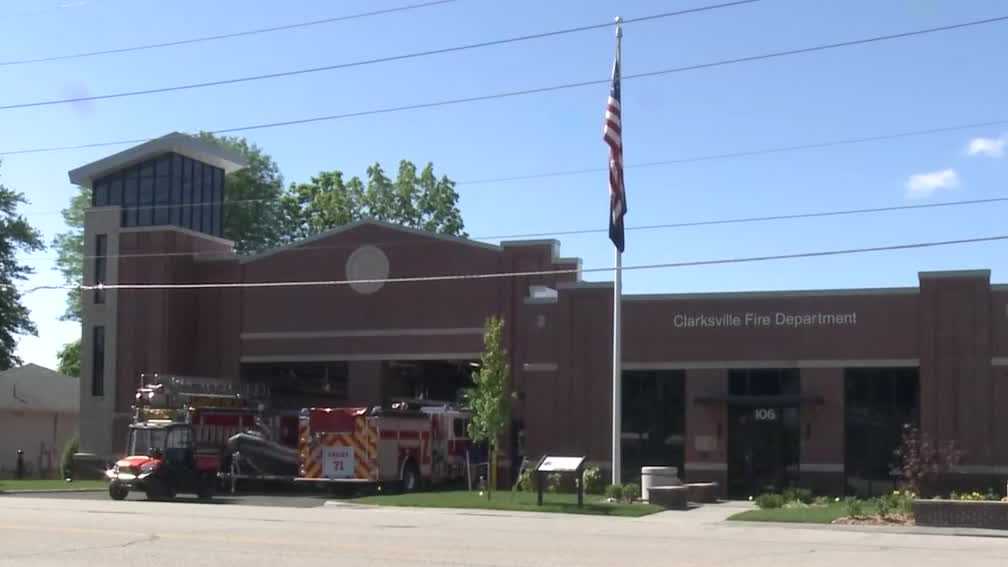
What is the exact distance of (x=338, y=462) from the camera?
38406 mm

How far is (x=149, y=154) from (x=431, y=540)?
119 ft

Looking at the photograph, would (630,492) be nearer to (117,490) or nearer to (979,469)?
(979,469)

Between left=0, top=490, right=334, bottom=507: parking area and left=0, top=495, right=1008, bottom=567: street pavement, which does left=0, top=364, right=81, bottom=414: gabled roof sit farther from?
left=0, top=495, right=1008, bottom=567: street pavement

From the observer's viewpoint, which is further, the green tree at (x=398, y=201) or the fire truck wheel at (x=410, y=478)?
the green tree at (x=398, y=201)

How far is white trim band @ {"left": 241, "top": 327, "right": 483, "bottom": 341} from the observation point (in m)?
45.9

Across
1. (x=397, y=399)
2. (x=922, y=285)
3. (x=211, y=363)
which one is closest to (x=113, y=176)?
(x=211, y=363)

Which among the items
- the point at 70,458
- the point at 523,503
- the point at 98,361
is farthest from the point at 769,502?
the point at 70,458

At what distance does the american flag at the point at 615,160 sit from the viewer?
3438cm

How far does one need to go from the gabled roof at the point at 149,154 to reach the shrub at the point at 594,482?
24.3 meters

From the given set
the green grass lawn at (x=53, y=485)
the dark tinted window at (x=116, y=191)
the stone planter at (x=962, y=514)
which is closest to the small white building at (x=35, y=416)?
the dark tinted window at (x=116, y=191)

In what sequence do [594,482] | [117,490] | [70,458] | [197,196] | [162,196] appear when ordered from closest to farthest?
[117,490] < [594,482] < [70,458] < [162,196] < [197,196]

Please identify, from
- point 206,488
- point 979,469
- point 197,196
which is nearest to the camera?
point 979,469

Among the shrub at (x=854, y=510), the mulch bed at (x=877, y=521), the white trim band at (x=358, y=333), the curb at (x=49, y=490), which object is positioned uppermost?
the white trim band at (x=358, y=333)

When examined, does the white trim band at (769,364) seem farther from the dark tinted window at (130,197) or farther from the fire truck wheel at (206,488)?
the dark tinted window at (130,197)
